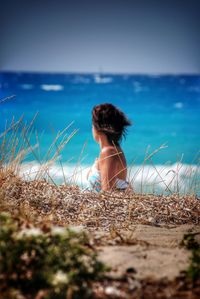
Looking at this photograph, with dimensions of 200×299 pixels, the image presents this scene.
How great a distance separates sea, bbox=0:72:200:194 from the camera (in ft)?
18.1

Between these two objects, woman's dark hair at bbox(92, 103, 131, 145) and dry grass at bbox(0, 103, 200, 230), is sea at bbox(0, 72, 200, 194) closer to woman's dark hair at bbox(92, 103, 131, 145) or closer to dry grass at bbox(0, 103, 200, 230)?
dry grass at bbox(0, 103, 200, 230)

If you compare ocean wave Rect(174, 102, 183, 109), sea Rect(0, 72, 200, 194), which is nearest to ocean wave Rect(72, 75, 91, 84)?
sea Rect(0, 72, 200, 194)

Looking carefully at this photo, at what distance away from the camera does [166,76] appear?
30.9m

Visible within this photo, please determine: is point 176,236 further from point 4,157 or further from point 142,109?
point 142,109

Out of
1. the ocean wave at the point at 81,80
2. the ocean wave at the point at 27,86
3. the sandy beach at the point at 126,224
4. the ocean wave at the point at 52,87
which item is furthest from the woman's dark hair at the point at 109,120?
the ocean wave at the point at 81,80

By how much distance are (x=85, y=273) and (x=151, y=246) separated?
570mm

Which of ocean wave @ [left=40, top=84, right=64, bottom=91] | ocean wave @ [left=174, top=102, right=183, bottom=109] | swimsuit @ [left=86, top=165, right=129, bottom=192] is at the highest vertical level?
ocean wave @ [left=40, top=84, right=64, bottom=91]

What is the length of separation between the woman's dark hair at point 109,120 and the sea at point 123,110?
0.53 m

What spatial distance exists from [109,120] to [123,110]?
3293 mm

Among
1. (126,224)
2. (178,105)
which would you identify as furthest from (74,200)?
(178,105)

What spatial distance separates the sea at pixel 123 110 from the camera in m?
5.53

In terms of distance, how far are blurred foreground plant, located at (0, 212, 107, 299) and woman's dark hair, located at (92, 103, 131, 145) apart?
8.06 ft

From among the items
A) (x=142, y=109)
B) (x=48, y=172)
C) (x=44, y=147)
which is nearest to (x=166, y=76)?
(x=142, y=109)

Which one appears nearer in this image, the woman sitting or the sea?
the woman sitting
